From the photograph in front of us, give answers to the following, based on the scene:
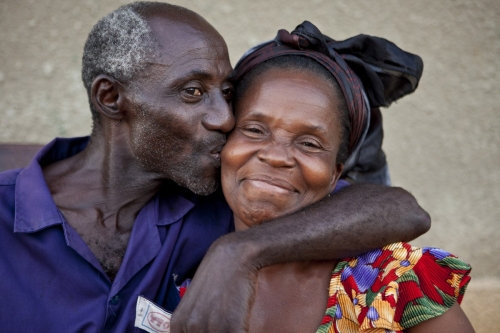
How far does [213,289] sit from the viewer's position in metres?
2.12

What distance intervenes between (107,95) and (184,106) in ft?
1.38

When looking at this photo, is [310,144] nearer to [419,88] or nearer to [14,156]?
[14,156]

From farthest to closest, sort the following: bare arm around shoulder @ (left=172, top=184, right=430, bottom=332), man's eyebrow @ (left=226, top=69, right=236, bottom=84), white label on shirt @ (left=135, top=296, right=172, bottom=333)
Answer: man's eyebrow @ (left=226, top=69, right=236, bottom=84) < white label on shirt @ (left=135, top=296, right=172, bottom=333) < bare arm around shoulder @ (left=172, top=184, right=430, bottom=332)

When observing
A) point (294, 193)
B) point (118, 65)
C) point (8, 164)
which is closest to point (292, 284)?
point (294, 193)

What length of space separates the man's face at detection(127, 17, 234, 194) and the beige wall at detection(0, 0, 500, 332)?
1.67 m

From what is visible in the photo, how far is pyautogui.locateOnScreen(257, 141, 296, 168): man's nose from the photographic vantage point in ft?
8.42

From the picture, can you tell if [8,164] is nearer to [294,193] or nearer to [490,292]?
[294,193]

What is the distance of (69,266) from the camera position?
8.90 feet

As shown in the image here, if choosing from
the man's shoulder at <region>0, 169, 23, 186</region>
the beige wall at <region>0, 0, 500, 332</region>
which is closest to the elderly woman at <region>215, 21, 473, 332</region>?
the man's shoulder at <region>0, 169, 23, 186</region>

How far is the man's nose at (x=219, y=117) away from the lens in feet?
8.94

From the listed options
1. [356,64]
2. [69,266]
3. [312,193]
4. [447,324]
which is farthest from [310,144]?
[69,266]

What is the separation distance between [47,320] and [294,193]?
1192 millimetres

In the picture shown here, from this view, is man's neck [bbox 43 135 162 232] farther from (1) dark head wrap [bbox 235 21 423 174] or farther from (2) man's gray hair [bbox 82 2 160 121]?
(1) dark head wrap [bbox 235 21 423 174]

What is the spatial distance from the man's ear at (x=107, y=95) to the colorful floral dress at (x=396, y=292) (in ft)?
4.32
